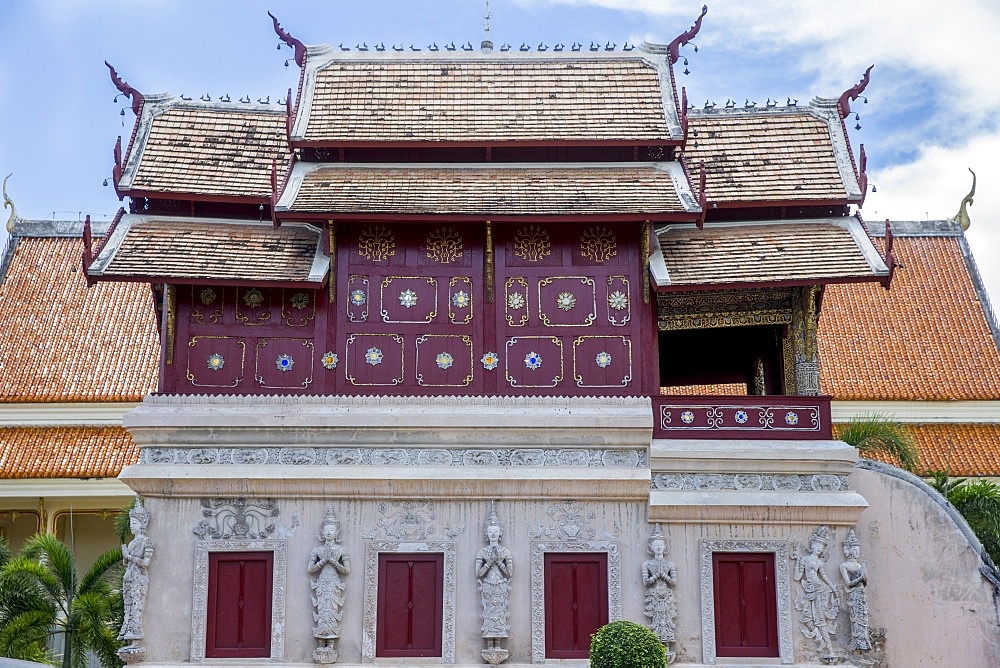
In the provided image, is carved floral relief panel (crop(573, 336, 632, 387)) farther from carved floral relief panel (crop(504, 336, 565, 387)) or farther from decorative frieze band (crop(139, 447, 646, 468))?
decorative frieze band (crop(139, 447, 646, 468))

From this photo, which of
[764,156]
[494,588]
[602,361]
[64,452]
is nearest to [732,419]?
[602,361]

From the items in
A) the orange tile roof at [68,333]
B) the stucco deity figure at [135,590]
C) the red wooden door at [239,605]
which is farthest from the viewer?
the orange tile roof at [68,333]

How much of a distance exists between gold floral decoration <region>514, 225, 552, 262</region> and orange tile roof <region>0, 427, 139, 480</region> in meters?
11.0

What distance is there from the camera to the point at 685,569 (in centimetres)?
1652

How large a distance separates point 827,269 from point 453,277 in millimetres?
5263

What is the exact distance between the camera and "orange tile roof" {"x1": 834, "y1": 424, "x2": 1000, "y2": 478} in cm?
2422

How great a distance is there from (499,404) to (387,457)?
5.58ft

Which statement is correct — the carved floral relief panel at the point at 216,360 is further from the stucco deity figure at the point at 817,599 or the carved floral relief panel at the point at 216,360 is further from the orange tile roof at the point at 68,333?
the orange tile roof at the point at 68,333

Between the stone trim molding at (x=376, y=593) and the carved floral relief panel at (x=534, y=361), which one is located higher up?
the carved floral relief panel at (x=534, y=361)

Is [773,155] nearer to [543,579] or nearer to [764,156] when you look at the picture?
[764,156]

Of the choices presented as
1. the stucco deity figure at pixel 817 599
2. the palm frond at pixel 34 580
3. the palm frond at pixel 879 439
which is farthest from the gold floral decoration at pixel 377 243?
the palm frond at pixel 879 439

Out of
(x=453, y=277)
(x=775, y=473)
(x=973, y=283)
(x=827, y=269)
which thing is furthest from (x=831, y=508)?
(x=973, y=283)

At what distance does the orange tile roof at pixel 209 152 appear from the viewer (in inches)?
698

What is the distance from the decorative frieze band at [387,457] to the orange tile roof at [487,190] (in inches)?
130
